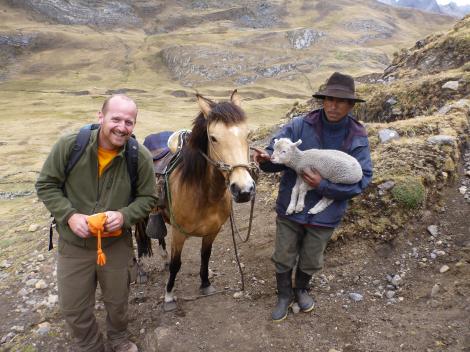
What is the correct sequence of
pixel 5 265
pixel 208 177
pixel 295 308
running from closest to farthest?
1. pixel 208 177
2. pixel 295 308
3. pixel 5 265

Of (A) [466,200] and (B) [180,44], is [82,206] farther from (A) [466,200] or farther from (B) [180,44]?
(B) [180,44]

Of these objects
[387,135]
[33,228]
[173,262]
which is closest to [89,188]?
[173,262]

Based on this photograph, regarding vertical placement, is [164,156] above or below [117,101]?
below

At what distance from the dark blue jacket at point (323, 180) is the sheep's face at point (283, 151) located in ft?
0.60

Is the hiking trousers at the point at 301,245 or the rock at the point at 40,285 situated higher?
the hiking trousers at the point at 301,245

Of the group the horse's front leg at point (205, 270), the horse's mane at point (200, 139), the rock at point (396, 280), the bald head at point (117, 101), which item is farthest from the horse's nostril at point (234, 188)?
the rock at point (396, 280)

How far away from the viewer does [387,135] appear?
6.75 metres

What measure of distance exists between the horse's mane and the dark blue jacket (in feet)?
2.34

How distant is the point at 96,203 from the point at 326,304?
9.98ft

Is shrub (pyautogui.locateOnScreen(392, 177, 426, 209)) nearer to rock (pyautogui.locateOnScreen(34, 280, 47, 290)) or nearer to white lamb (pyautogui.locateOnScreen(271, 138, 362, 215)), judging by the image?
white lamb (pyautogui.locateOnScreen(271, 138, 362, 215))

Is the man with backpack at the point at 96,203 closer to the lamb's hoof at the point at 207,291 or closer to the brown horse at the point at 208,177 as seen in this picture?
the brown horse at the point at 208,177

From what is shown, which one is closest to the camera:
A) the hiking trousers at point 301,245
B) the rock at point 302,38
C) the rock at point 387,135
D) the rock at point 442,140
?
the hiking trousers at point 301,245

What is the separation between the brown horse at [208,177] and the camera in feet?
10.7

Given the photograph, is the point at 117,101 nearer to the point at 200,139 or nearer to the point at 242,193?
the point at 200,139
